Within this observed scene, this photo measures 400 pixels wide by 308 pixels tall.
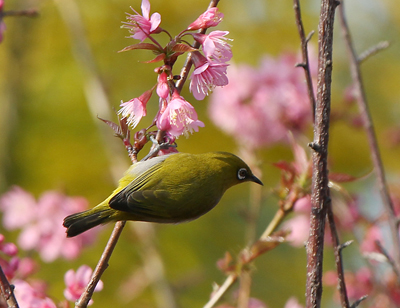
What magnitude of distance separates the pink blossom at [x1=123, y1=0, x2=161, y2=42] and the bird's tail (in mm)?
903

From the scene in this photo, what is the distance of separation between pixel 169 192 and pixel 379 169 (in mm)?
1072

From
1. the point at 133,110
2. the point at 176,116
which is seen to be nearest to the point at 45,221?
the point at 133,110

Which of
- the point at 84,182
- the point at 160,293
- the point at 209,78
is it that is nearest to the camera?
the point at 209,78

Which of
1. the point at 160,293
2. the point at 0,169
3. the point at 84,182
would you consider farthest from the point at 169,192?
the point at 0,169

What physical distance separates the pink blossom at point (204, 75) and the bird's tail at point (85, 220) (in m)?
0.80

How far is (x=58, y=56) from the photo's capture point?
7441 mm

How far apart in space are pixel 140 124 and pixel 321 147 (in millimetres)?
5008

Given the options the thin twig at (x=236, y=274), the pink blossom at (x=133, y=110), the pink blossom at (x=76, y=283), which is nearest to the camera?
the pink blossom at (x=133, y=110)

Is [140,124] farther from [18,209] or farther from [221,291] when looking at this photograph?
[221,291]

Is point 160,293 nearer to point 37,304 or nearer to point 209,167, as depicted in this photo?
point 209,167

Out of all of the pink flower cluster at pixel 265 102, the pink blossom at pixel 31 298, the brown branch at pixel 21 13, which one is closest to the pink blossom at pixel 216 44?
the brown branch at pixel 21 13

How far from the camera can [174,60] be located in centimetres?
195

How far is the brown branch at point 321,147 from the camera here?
156cm

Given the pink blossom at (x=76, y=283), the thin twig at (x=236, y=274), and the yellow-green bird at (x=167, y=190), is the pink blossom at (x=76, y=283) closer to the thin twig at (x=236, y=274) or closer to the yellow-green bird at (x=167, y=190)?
the yellow-green bird at (x=167, y=190)
